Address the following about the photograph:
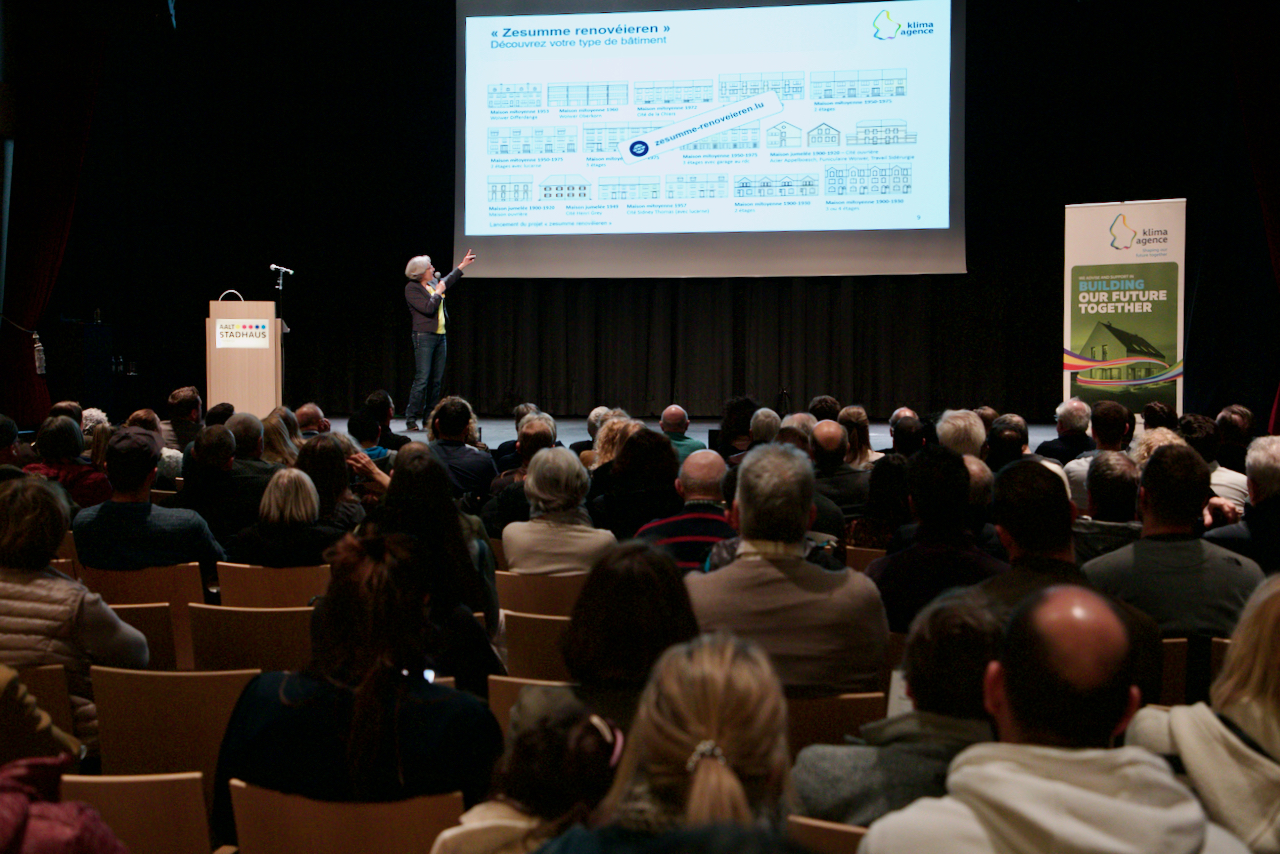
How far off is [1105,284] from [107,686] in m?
7.57

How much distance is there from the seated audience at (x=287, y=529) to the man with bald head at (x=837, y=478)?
6.32 feet

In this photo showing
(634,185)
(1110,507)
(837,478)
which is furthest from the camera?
(634,185)

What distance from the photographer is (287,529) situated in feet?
9.99

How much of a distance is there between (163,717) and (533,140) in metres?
7.93

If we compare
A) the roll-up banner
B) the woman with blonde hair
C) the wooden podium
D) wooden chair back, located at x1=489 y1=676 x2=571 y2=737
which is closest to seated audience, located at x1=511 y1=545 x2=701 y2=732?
wooden chair back, located at x1=489 y1=676 x2=571 y2=737

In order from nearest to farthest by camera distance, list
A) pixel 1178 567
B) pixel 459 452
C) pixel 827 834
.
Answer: pixel 827 834
pixel 1178 567
pixel 459 452

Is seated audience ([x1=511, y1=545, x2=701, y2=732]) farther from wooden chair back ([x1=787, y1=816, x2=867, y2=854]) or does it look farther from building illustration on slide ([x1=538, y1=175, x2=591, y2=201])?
building illustration on slide ([x1=538, y1=175, x2=591, y2=201])

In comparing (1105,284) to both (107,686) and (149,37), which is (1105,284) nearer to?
(107,686)

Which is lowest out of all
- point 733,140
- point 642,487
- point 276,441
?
point 642,487

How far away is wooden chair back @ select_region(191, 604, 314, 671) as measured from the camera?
2473 mm

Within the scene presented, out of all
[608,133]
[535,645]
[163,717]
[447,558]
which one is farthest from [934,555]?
[608,133]

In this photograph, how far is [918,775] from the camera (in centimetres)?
144

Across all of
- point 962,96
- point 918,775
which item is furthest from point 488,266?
point 918,775

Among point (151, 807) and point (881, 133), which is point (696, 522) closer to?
point (151, 807)
